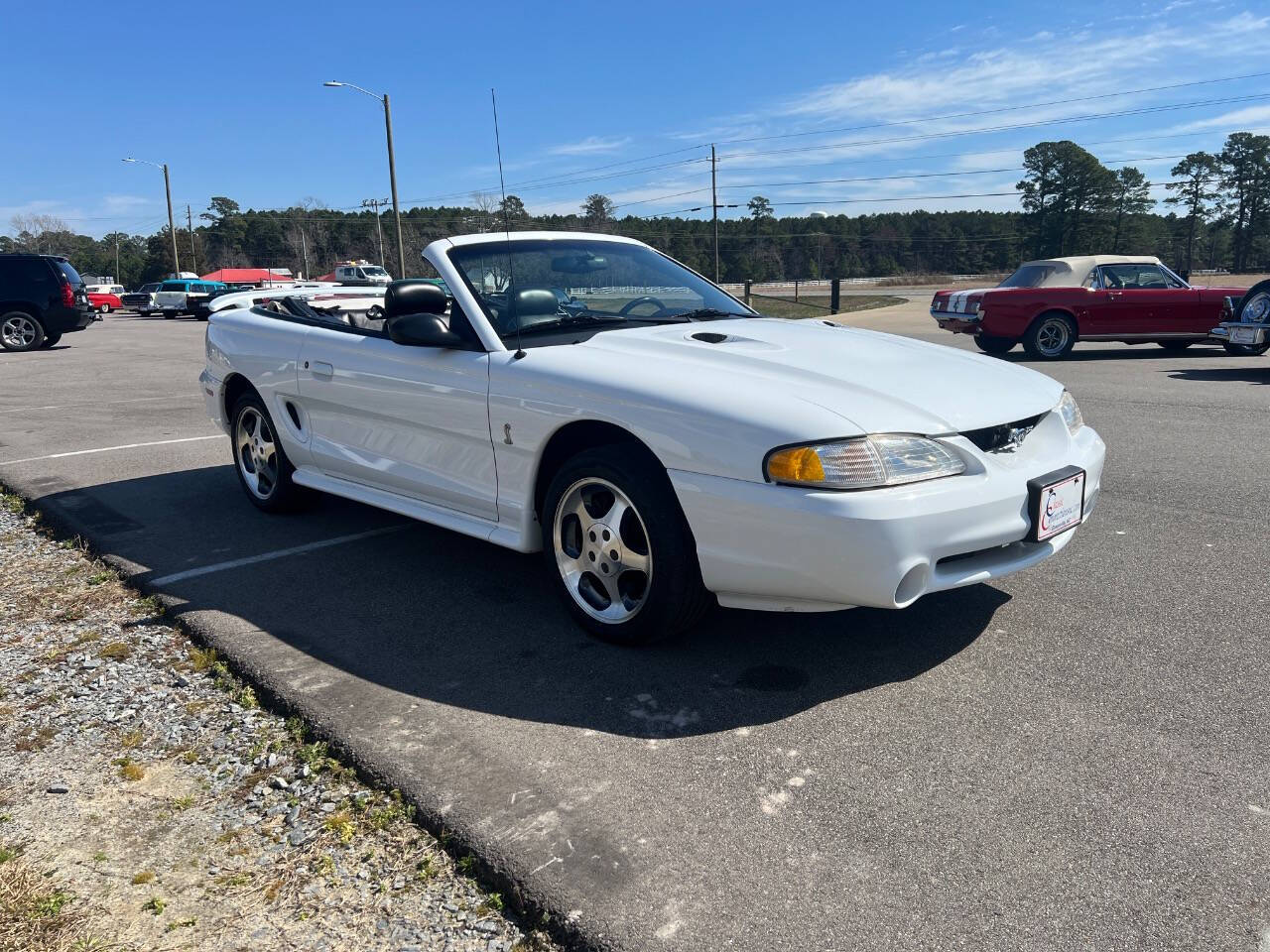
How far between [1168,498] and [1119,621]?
2.23 m

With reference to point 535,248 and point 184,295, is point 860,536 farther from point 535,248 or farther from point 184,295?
point 184,295

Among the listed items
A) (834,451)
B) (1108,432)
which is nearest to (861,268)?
(1108,432)

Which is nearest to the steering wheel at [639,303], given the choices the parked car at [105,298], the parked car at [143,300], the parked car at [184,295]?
the parked car at [184,295]

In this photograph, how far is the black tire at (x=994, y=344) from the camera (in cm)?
1556

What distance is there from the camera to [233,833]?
2500 millimetres

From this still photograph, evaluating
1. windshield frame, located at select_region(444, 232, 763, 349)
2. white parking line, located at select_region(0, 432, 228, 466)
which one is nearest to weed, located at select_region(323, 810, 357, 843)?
windshield frame, located at select_region(444, 232, 763, 349)

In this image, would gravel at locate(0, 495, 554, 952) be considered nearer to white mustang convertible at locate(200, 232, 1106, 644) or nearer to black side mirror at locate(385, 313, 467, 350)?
white mustang convertible at locate(200, 232, 1106, 644)

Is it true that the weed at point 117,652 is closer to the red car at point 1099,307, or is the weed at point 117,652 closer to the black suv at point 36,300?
the red car at point 1099,307

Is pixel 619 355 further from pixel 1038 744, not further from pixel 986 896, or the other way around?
pixel 986 896

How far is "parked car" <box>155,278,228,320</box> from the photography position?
37.6 meters

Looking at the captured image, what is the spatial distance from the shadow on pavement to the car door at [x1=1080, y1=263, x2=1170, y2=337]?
12.2 m

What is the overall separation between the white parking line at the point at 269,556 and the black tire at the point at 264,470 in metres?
0.50

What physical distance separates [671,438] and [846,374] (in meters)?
0.69

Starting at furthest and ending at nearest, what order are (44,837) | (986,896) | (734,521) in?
(734,521)
(44,837)
(986,896)
